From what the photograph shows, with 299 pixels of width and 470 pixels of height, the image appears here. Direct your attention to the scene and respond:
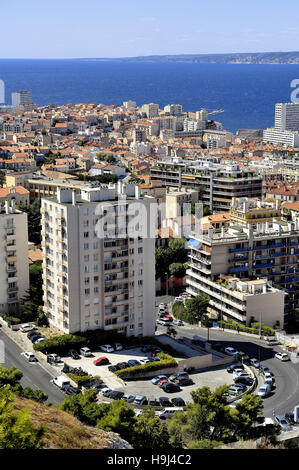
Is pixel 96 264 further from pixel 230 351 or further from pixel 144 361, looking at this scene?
pixel 230 351

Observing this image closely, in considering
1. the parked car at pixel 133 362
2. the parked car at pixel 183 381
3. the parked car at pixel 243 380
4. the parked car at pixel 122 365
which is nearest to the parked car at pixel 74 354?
the parked car at pixel 122 365

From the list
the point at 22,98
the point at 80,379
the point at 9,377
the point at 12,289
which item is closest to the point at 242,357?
the point at 80,379

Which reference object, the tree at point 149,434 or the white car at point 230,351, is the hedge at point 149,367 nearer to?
the white car at point 230,351

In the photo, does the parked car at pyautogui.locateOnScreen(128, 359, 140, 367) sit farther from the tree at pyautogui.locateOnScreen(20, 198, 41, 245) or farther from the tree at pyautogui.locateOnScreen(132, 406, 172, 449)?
the tree at pyautogui.locateOnScreen(20, 198, 41, 245)
